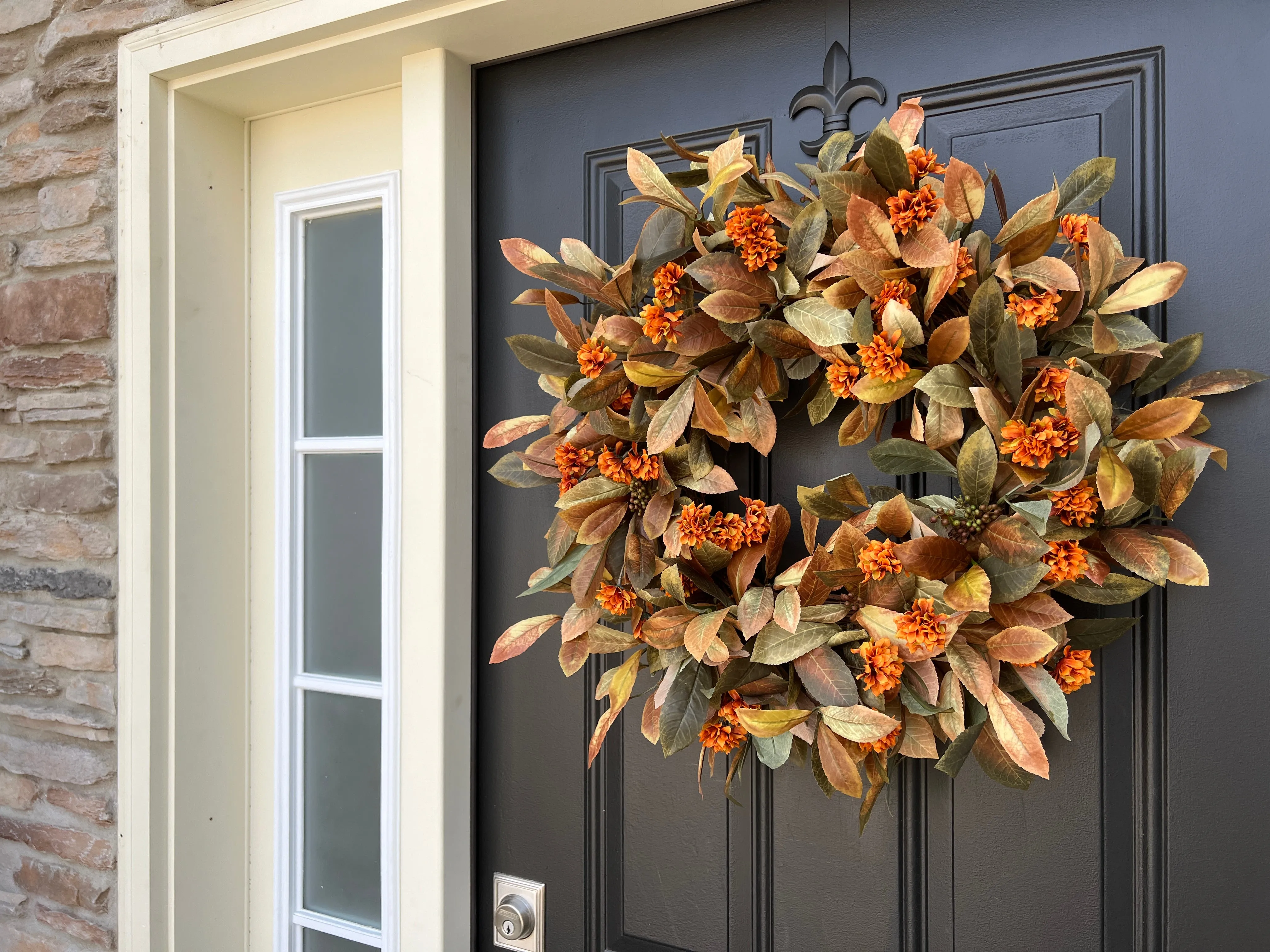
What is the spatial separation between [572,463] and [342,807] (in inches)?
28.2

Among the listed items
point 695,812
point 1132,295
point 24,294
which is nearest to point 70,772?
point 24,294

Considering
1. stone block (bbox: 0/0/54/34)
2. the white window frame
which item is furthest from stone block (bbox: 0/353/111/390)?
stone block (bbox: 0/0/54/34)

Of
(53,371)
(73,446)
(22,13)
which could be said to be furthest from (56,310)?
(22,13)

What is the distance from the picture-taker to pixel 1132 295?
713mm

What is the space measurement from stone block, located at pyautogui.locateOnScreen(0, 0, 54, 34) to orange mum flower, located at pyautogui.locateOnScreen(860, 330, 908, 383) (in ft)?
4.37

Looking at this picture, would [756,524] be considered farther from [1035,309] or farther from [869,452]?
[1035,309]

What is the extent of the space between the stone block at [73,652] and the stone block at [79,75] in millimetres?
814

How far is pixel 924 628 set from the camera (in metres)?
0.69

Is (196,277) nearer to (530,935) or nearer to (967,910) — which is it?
(530,935)

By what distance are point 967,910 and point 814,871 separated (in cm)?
16

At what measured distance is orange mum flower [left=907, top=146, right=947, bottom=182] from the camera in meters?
0.73

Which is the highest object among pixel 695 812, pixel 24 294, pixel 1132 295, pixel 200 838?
pixel 24 294

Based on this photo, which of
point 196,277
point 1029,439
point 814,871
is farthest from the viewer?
point 196,277

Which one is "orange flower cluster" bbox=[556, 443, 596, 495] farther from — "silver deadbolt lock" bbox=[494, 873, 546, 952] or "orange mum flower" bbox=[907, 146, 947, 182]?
"silver deadbolt lock" bbox=[494, 873, 546, 952]
